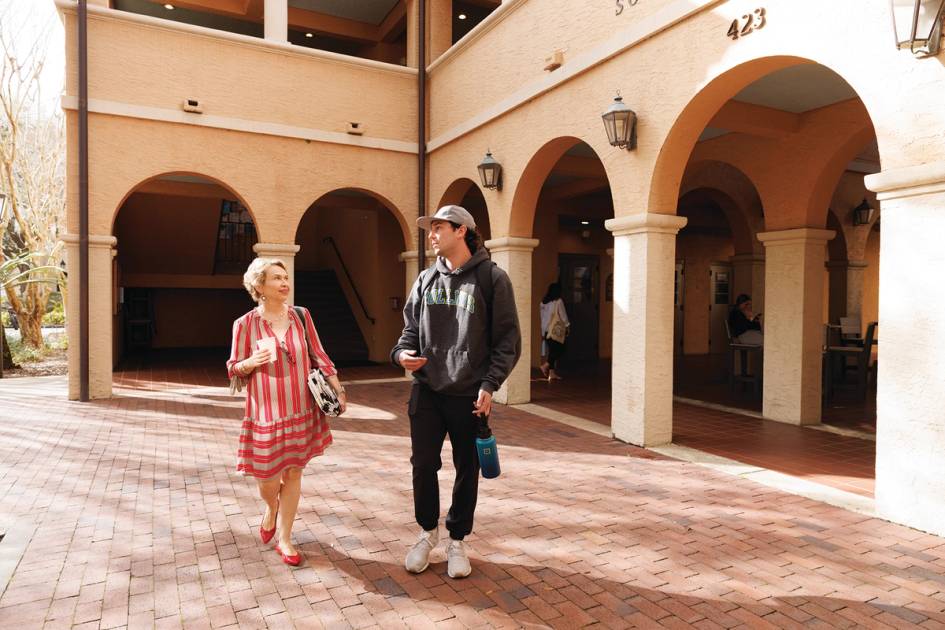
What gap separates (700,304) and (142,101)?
1293 cm

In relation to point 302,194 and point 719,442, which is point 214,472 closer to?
point 719,442

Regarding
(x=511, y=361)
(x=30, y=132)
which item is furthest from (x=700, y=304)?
(x=30, y=132)

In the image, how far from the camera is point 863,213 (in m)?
12.1

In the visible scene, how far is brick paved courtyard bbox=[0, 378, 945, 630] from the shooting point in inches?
118

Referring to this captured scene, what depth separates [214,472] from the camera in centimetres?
534

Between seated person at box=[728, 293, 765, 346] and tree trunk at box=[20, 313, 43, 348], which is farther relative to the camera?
tree trunk at box=[20, 313, 43, 348]

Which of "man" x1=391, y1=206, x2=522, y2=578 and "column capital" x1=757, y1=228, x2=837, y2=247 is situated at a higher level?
"column capital" x1=757, y1=228, x2=837, y2=247

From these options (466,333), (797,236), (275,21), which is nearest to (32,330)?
(275,21)

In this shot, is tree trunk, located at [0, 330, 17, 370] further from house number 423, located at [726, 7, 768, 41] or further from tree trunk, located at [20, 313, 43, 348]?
house number 423, located at [726, 7, 768, 41]

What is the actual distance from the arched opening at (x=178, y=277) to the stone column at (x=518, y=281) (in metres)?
7.47

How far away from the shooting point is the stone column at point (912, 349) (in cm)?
384

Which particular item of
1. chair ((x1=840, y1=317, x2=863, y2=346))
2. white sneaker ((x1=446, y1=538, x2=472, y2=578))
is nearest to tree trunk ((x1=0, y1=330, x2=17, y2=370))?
white sneaker ((x1=446, y1=538, x2=472, y2=578))

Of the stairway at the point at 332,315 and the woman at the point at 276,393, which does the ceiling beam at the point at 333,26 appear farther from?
the woman at the point at 276,393

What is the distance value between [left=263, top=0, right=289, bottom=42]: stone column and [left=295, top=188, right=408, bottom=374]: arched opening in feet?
9.64
